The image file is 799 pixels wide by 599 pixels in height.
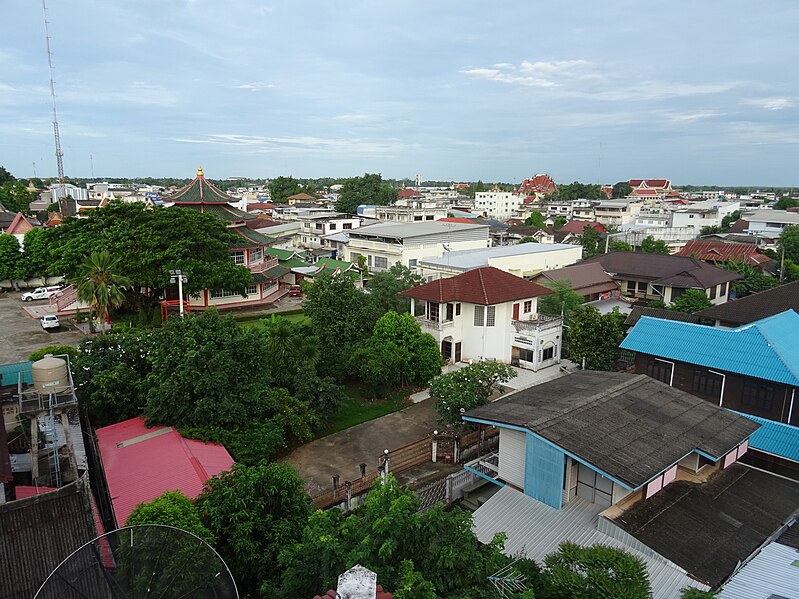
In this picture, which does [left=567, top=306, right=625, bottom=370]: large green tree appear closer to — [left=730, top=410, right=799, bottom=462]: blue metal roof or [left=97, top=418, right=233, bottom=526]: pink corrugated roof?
[left=730, top=410, right=799, bottom=462]: blue metal roof

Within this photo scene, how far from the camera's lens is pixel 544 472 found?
1232 centimetres

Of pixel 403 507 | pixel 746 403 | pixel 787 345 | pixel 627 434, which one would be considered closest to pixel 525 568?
pixel 403 507

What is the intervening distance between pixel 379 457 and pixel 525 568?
9.32m

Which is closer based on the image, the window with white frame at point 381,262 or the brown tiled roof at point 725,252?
the window with white frame at point 381,262

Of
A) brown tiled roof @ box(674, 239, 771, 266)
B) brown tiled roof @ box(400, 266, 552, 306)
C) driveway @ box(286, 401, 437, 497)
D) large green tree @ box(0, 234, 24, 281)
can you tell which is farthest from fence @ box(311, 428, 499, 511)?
brown tiled roof @ box(674, 239, 771, 266)

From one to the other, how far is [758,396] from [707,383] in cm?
143

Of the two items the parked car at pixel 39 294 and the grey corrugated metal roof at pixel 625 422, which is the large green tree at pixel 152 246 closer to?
the parked car at pixel 39 294

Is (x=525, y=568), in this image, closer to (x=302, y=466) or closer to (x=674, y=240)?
(x=302, y=466)

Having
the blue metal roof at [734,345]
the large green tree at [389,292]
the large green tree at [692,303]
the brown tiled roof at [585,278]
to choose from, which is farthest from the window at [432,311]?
the large green tree at [692,303]

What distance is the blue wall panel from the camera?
39.5 ft

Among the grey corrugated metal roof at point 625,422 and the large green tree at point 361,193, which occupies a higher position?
the large green tree at point 361,193

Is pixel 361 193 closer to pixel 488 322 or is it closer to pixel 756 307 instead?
pixel 488 322

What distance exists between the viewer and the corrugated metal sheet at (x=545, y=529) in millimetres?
9926

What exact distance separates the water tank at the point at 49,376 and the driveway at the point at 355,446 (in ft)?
22.1
